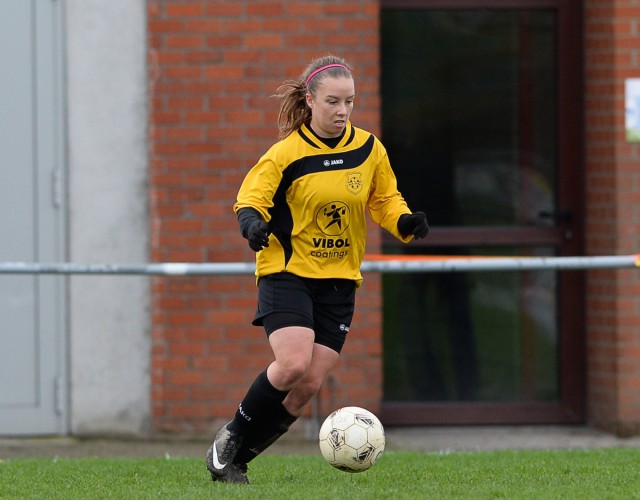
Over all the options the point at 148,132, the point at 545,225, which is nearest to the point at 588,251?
the point at 545,225

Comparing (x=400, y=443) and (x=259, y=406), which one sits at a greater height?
(x=259, y=406)

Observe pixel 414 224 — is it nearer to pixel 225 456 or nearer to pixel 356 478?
pixel 356 478

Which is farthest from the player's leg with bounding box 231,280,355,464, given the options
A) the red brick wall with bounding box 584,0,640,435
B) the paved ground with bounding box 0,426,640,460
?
the red brick wall with bounding box 584,0,640,435

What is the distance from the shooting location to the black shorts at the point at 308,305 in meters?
5.61

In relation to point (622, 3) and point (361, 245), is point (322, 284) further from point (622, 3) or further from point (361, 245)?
point (622, 3)

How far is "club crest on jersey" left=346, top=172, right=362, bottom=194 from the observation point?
18.6 ft

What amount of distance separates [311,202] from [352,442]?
102cm

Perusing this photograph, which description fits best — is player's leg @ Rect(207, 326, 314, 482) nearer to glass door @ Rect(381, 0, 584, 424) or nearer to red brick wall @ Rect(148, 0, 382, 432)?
red brick wall @ Rect(148, 0, 382, 432)

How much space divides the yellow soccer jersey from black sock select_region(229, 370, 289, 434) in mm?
486

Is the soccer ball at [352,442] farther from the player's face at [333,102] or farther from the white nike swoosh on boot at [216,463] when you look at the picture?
the player's face at [333,102]

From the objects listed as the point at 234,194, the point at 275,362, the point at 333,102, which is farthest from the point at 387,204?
the point at 234,194

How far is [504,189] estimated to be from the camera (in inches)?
351

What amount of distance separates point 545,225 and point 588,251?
347 millimetres

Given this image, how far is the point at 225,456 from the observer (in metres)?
5.72
